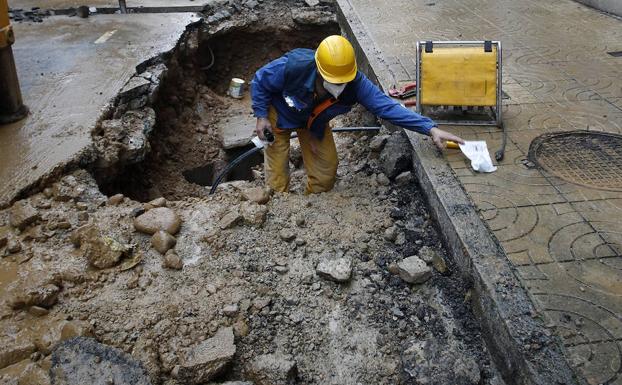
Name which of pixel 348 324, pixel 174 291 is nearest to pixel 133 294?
pixel 174 291

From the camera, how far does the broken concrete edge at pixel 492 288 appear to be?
247 centimetres

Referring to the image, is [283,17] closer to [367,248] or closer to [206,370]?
[367,248]

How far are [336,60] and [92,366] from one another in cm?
242

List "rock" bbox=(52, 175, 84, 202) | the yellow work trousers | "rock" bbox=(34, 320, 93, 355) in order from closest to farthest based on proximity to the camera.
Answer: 1. "rock" bbox=(34, 320, 93, 355)
2. "rock" bbox=(52, 175, 84, 202)
3. the yellow work trousers

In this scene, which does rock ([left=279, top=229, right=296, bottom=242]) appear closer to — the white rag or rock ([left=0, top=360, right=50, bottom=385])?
the white rag

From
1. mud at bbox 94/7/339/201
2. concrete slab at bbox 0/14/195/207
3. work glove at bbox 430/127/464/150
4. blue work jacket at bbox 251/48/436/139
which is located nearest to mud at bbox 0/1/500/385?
concrete slab at bbox 0/14/195/207

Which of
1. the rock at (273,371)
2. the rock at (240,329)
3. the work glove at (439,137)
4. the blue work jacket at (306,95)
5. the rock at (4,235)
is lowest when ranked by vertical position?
the rock at (273,371)

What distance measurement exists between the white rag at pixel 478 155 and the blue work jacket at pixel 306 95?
1.14 ft

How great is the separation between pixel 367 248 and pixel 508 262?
3.17 ft

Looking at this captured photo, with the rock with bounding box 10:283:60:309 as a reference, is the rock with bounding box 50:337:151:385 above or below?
below

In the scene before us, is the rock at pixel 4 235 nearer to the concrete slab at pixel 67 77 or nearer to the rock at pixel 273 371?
the concrete slab at pixel 67 77

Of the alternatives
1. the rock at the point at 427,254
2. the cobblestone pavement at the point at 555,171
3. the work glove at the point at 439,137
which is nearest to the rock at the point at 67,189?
the rock at the point at 427,254

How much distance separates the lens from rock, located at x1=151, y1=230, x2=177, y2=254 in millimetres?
3510

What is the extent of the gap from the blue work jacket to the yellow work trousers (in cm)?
36
